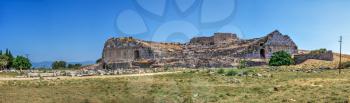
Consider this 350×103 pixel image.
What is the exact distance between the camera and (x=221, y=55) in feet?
325

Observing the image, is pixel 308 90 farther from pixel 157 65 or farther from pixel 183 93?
pixel 157 65

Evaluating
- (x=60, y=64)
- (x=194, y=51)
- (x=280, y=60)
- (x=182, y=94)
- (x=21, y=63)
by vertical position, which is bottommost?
(x=182, y=94)

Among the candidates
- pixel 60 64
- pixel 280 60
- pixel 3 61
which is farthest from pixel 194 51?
pixel 3 61

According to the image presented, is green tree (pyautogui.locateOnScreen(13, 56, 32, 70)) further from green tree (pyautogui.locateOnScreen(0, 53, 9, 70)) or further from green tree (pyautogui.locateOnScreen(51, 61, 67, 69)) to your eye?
green tree (pyautogui.locateOnScreen(51, 61, 67, 69))

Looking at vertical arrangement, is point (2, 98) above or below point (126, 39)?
below

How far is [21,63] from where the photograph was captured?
112 meters

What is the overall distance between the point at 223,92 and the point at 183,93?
11.5ft

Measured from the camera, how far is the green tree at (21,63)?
110625mm

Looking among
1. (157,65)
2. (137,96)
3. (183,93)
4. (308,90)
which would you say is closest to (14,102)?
(137,96)

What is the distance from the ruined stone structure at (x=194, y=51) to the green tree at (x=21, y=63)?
19825mm

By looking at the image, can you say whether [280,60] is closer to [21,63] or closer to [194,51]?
[194,51]

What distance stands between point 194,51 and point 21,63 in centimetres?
4461

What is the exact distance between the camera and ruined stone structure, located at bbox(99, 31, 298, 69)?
92.4 m

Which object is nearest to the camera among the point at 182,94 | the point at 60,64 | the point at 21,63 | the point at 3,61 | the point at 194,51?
the point at 182,94
